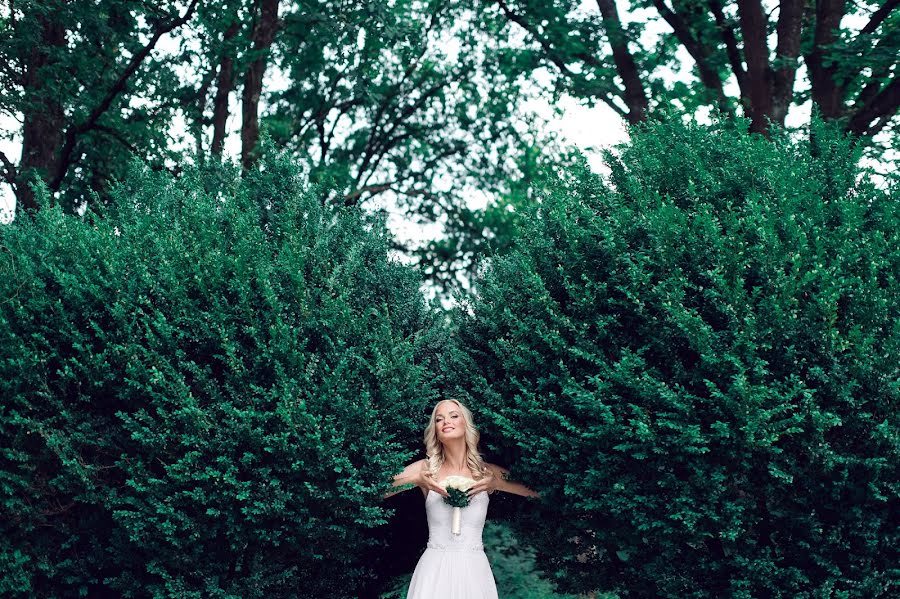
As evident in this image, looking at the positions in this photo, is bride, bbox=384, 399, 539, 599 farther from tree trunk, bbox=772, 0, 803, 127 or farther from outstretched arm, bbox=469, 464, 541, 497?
tree trunk, bbox=772, 0, 803, 127

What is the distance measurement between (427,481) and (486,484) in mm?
451

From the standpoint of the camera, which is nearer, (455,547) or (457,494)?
(457,494)

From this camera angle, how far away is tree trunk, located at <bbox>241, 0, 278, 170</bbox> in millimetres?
13633

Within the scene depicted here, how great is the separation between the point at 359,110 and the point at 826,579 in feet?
57.2

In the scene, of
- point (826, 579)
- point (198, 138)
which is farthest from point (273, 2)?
point (826, 579)

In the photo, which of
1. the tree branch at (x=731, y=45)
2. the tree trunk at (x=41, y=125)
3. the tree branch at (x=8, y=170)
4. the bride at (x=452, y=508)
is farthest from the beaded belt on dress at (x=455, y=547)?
the tree branch at (x=8, y=170)

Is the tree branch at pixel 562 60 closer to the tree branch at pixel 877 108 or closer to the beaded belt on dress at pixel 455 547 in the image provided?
the tree branch at pixel 877 108

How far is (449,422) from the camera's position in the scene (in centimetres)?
628

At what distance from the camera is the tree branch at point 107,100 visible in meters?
13.5

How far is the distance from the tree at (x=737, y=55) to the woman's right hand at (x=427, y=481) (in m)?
5.62

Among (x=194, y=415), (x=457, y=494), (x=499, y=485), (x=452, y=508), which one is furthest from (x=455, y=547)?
(x=194, y=415)

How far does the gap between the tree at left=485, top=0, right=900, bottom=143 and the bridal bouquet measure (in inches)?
221

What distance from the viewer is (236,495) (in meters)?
5.64

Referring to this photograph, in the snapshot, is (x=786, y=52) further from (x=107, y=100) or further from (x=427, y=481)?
(x=107, y=100)
